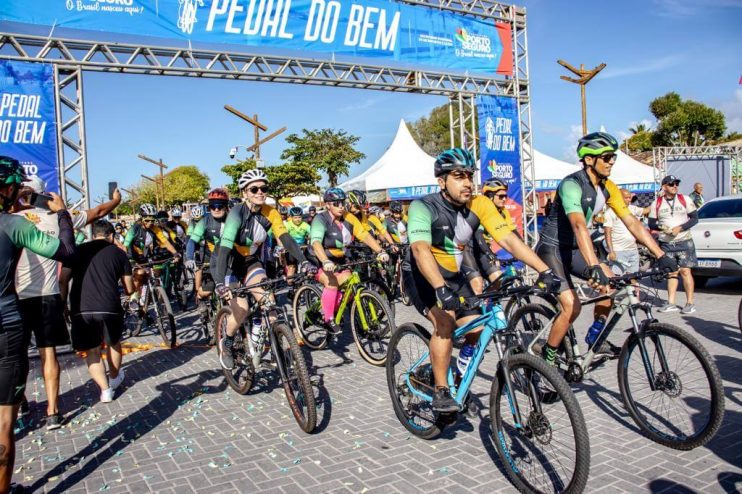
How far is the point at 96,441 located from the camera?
4.86 metres

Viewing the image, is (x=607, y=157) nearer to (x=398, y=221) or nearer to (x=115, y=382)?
(x=115, y=382)

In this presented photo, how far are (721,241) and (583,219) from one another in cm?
745

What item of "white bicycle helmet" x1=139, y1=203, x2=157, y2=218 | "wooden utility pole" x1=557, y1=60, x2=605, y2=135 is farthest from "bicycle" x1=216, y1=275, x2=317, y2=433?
"wooden utility pole" x1=557, y1=60, x2=605, y2=135

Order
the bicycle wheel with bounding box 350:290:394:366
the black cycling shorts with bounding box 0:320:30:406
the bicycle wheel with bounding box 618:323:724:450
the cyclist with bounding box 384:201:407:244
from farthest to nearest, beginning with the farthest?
the cyclist with bounding box 384:201:407:244
the bicycle wheel with bounding box 350:290:394:366
the bicycle wheel with bounding box 618:323:724:450
the black cycling shorts with bounding box 0:320:30:406

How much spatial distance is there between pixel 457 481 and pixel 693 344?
1846 millimetres

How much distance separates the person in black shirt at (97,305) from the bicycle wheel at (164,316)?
222 centimetres

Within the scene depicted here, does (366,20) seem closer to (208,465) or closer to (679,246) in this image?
(679,246)

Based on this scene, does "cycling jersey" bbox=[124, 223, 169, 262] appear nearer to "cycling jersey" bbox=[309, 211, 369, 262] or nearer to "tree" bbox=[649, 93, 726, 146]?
"cycling jersey" bbox=[309, 211, 369, 262]

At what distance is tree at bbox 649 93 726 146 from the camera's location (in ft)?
181

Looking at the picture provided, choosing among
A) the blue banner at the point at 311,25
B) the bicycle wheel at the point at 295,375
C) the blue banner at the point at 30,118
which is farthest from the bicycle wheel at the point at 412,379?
the blue banner at the point at 311,25

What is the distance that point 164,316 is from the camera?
898 centimetres

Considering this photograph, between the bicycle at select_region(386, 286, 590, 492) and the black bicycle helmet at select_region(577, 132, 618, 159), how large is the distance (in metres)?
1.87

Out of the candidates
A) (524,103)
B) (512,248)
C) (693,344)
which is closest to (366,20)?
(524,103)

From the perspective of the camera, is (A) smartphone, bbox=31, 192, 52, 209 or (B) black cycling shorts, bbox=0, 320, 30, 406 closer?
(B) black cycling shorts, bbox=0, 320, 30, 406
